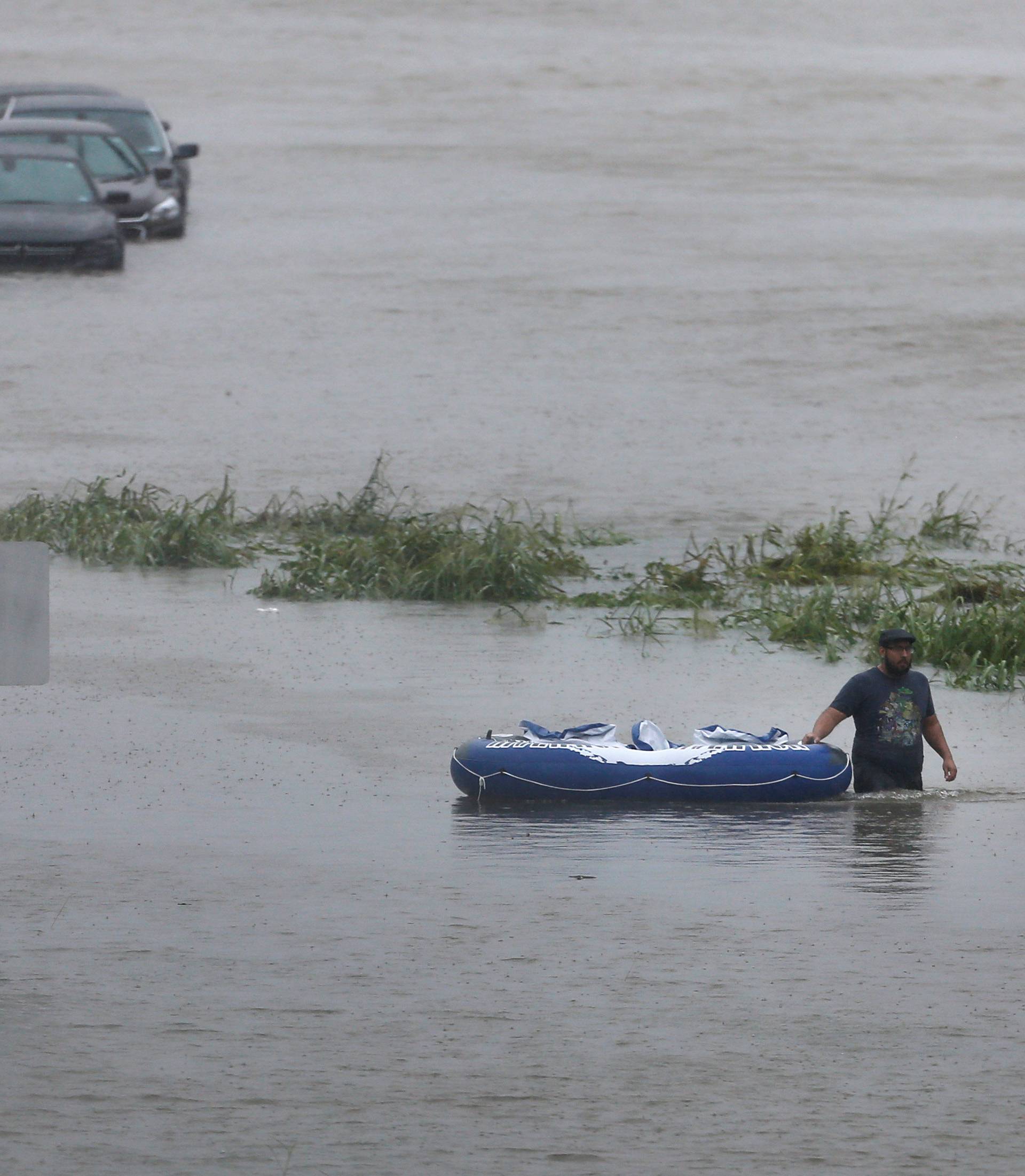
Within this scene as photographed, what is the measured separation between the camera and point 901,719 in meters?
13.9

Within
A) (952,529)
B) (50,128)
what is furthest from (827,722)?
(50,128)

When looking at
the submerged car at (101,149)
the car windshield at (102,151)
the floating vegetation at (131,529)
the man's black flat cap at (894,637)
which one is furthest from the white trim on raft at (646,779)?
the car windshield at (102,151)

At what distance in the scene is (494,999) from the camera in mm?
9656

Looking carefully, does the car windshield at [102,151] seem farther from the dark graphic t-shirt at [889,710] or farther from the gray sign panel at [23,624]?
the gray sign panel at [23,624]

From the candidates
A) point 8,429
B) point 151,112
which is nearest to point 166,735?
point 8,429

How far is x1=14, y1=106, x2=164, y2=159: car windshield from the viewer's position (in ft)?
110

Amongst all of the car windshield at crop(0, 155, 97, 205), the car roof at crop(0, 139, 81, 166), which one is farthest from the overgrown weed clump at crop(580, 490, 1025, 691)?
the car roof at crop(0, 139, 81, 166)

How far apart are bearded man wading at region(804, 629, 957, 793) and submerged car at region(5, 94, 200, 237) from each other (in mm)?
20844

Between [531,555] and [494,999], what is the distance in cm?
1293

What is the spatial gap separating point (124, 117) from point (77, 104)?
25.2 inches

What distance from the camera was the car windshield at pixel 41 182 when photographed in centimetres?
2984

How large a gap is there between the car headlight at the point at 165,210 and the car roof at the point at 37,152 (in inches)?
98.5

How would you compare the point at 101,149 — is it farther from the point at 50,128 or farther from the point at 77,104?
the point at 77,104

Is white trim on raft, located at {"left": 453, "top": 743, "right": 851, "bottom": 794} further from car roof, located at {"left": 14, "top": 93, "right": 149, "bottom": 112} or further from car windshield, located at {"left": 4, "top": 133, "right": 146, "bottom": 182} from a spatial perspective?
car roof, located at {"left": 14, "top": 93, "right": 149, "bottom": 112}
